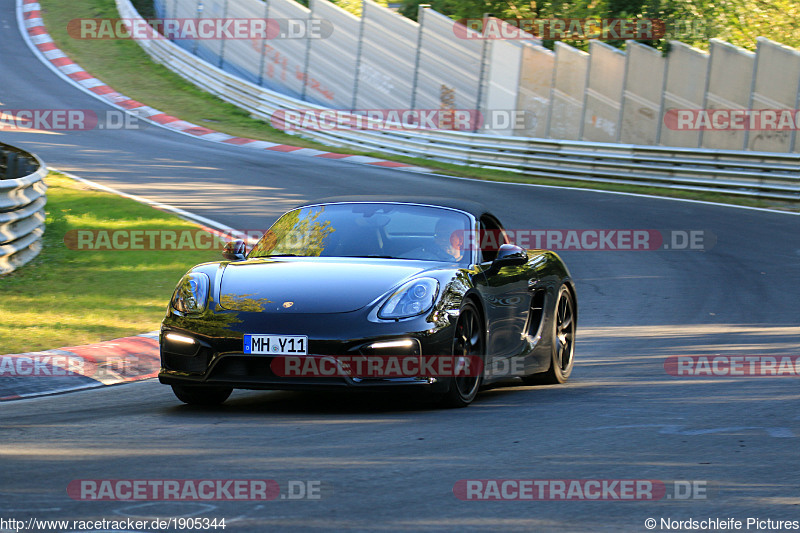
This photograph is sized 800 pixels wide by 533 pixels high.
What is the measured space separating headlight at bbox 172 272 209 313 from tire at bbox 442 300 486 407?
58.3 inches

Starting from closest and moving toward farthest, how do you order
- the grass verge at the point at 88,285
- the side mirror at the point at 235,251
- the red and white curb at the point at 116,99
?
the side mirror at the point at 235,251 → the grass verge at the point at 88,285 → the red and white curb at the point at 116,99

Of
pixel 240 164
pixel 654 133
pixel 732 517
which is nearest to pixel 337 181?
pixel 240 164

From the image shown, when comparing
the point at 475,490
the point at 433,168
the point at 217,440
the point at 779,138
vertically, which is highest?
the point at 475,490

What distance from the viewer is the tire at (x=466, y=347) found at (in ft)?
21.2

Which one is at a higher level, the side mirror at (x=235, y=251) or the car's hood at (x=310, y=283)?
the car's hood at (x=310, y=283)

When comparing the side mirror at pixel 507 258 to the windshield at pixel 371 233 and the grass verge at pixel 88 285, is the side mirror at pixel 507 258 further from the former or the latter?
the grass verge at pixel 88 285

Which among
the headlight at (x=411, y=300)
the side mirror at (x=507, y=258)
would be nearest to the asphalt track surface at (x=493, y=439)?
the headlight at (x=411, y=300)

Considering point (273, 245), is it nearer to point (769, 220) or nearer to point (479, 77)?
point (769, 220)

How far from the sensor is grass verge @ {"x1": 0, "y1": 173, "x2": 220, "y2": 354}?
9.30 metres

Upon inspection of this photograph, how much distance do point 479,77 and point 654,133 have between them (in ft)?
16.6

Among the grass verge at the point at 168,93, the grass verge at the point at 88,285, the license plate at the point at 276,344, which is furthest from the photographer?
the grass verge at the point at 168,93

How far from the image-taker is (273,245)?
24.3 feet

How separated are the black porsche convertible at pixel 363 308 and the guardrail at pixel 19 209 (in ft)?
15.2

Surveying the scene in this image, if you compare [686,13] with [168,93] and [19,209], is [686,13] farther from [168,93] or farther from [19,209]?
[19,209]
